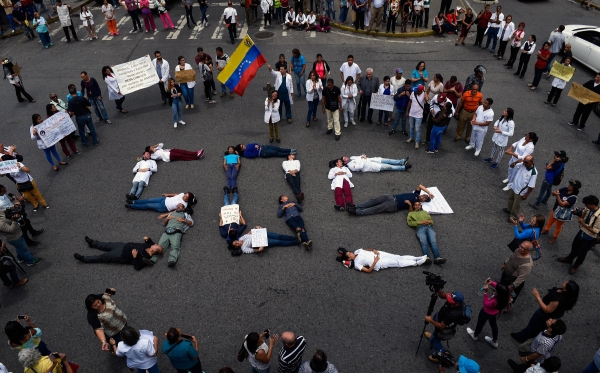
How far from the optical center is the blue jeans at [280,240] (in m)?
8.73

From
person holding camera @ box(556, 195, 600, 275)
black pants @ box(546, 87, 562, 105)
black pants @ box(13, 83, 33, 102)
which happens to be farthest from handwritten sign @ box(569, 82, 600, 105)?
black pants @ box(13, 83, 33, 102)

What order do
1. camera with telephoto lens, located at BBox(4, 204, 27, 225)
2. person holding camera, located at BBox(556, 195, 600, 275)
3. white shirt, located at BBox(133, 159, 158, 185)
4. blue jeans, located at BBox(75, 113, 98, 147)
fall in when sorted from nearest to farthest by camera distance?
person holding camera, located at BBox(556, 195, 600, 275) → camera with telephoto lens, located at BBox(4, 204, 27, 225) → white shirt, located at BBox(133, 159, 158, 185) → blue jeans, located at BBox(75, 113, 98, 147)

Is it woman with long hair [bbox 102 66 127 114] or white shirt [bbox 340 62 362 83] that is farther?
woman with long hair [bbox 102 66 127 114]

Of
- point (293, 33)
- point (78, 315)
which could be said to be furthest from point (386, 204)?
point (293, 33)

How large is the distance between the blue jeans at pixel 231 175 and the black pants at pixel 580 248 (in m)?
7.47

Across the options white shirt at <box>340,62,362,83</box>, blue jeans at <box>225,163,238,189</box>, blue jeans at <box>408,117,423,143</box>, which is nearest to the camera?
blue jeans at <box>225,163,238,189</box>

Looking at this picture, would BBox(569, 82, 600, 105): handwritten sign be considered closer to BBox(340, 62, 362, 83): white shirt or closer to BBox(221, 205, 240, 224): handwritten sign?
BBox(340, 62, 362, 83): white shirt

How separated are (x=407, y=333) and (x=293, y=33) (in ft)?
52.8

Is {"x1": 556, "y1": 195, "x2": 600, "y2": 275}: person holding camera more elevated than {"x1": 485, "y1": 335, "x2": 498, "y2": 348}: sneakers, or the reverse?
{"x1": 556, "y1": 195, "x2": 600, "y2": 275}: person holding camera

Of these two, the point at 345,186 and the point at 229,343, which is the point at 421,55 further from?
the point at 229,343

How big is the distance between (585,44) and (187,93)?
1504 centimetres

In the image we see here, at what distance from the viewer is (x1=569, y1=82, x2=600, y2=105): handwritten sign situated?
11.5m

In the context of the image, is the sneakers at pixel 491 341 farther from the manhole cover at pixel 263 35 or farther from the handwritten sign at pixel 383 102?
the manhole cover at pixel 263 35

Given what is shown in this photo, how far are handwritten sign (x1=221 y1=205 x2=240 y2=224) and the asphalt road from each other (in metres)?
0.45
